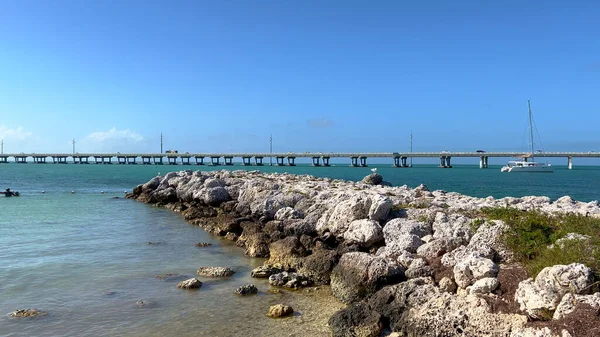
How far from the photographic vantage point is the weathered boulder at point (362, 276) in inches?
372

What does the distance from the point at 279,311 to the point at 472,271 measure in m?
3.92

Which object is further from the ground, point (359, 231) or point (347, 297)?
point (359, 231)

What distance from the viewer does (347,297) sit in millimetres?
9711

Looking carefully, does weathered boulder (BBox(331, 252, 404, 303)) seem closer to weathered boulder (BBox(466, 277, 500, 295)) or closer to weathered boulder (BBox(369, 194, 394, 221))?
weathered boulder (BBox(466, 277, 500, 295))

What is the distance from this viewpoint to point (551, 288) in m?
6.82

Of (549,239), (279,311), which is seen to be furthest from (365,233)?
(549,239)

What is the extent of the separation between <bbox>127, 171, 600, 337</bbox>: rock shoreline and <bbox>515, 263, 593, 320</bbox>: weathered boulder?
0.01 m

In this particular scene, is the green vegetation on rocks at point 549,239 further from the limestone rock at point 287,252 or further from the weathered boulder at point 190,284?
the weathered boulder at point 190,284

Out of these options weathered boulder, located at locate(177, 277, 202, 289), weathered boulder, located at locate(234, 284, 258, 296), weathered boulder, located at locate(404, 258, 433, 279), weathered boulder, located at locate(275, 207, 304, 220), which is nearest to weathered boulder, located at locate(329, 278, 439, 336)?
weathered boulder, located at locate(404, 258, 433, 279)

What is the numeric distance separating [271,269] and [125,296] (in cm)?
378

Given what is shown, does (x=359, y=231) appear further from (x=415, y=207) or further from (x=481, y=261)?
(x=481, y=261)

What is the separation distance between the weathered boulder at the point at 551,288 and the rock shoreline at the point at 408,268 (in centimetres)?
1

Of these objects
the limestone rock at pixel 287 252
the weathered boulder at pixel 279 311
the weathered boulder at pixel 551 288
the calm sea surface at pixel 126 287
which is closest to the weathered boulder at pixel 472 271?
the weathered boulder at pixel 551 288

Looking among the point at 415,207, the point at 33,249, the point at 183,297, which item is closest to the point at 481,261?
the point at 415,207
